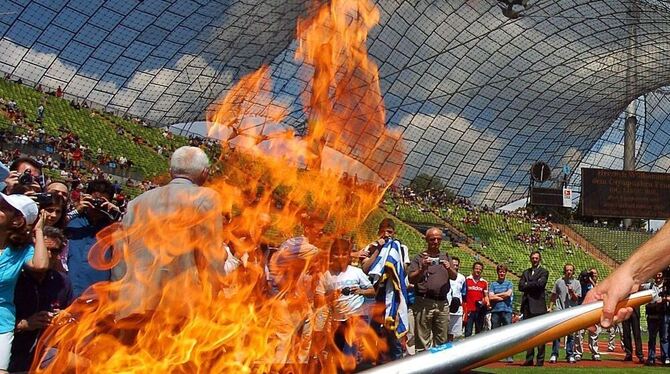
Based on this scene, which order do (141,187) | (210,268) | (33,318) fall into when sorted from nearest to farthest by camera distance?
(210,268) → (33,318) → (141,187)

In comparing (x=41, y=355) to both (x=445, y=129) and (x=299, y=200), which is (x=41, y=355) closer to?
(x=299, y=200)

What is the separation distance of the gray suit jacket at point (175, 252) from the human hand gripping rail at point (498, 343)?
83.2 inches

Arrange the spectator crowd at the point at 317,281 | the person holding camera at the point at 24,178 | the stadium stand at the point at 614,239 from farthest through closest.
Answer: the stadium stand at the point at 614,239, the person holding camera at the point at 24,178, the spectator crowd at the point at 317,281

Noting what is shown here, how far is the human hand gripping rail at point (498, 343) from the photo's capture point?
8.56ft

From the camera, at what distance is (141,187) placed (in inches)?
1334

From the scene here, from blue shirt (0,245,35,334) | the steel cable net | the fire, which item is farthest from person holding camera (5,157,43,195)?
the steel cable net

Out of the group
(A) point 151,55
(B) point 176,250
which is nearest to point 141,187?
(A) point 151,55

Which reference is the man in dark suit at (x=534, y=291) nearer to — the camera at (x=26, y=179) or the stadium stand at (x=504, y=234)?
the camera at (x=26, y=179)

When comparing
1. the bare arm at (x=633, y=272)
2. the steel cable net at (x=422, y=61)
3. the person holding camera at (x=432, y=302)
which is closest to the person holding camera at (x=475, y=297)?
the person holding camera at (x=432, y=302)

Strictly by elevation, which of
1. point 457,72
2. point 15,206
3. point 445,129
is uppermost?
point 15,206

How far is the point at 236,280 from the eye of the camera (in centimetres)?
524

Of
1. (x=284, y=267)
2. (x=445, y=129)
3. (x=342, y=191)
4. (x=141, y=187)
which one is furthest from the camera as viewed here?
(x=445, y=129)

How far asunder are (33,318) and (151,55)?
134 feet

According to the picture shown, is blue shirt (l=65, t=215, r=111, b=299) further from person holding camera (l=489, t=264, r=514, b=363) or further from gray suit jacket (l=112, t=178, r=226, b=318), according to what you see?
person holding camera (l=489, t=264, r=514, b=363)
